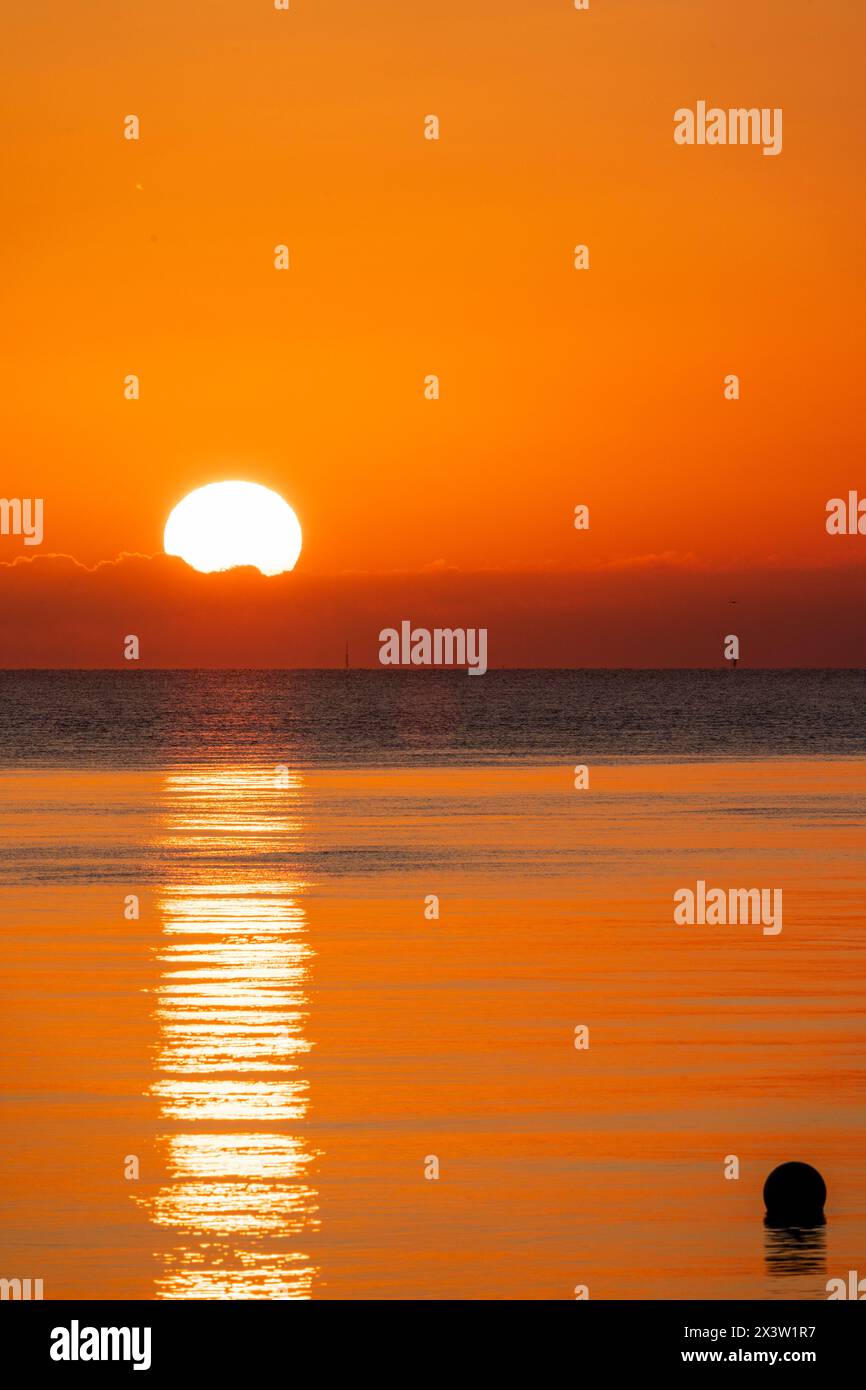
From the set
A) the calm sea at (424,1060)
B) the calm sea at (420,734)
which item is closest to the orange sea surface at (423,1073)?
the calm sea at (424,1060)

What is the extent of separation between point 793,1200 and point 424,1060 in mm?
6567

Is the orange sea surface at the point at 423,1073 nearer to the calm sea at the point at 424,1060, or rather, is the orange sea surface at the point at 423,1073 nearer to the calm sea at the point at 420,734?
the calm sea at the point at 424,1060

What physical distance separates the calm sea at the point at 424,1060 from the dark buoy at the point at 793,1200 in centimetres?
24

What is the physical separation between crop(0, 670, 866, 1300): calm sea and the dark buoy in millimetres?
240

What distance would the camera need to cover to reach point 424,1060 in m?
23.5

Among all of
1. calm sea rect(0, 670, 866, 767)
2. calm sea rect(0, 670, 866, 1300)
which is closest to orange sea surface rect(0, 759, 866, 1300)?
calm sea rect(0, 670, 866, 1300)

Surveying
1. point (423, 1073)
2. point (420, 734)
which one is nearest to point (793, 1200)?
point (423, 1073)

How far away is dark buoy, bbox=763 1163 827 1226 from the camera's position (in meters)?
17.7

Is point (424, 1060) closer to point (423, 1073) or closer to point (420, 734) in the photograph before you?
point (423, 1073)

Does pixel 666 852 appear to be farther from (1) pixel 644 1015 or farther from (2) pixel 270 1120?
(2) pixel 270 1120

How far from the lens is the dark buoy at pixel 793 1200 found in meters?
17.7

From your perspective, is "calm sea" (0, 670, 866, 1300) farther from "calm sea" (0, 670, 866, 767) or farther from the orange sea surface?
"calm sea" (0, 670, 866, 767)
